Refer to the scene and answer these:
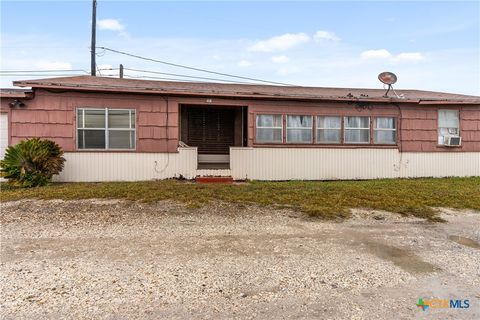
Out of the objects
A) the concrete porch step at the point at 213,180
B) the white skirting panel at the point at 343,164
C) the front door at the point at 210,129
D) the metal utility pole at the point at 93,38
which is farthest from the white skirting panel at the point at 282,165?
the metal utility pole at the point at 93,38

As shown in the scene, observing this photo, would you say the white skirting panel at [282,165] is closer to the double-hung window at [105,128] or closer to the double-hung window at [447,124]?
the double-hung window at [105,128]

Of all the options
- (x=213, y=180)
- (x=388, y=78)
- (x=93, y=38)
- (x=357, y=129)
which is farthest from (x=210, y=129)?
(x=93, y=38)

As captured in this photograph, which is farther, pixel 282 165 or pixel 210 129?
pixel 210 129

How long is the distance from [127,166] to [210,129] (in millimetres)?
4092

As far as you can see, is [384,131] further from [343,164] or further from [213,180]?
[213,180]

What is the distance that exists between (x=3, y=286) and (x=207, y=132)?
11.0 m

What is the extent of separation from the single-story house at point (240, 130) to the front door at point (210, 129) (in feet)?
0.14

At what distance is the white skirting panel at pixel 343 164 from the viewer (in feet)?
38.6

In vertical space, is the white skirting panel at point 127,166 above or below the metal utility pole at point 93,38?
below

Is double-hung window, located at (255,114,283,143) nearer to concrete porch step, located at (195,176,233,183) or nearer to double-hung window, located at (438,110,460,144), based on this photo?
concrete porch step, located at (195,176,233,183)

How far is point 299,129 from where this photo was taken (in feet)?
40.1

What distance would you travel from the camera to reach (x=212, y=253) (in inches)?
158

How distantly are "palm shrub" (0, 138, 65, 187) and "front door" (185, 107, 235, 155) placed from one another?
545 cm

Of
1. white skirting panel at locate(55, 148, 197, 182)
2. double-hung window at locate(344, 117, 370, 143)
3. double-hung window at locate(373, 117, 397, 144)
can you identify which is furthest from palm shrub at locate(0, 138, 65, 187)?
double-hung window at locate(373, 117, 397, 144)
